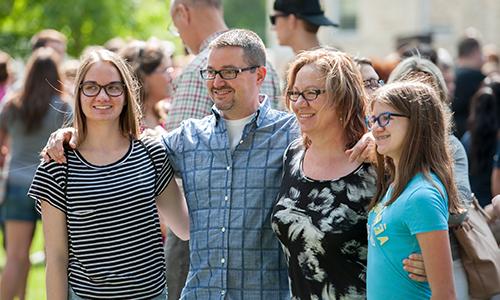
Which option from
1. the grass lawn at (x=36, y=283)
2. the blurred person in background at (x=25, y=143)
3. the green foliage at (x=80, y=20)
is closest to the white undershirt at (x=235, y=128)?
the blurred person in background at (x=25, y=143)

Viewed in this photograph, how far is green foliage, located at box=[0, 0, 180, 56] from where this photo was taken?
1783 centimetres

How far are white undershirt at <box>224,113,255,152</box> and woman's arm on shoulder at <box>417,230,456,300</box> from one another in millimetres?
1248

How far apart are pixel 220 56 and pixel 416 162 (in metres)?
1.17

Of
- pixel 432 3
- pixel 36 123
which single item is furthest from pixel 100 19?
pixel 432 3

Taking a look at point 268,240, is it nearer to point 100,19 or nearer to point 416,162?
point 416,162

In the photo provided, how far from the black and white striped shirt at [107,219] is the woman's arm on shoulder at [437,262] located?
151cm

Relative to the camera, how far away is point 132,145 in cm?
494

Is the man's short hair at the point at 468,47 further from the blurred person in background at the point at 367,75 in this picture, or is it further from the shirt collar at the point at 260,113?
the shirt collar at the point at 260,113

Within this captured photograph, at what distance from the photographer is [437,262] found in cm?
385

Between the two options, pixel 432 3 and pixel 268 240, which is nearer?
pixel 268 240

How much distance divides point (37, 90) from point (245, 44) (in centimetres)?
385

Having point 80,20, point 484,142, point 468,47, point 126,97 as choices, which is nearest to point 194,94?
point 126,97

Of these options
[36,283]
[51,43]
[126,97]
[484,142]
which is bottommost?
[36,283]

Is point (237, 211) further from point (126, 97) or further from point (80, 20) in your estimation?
point (80, 20)
